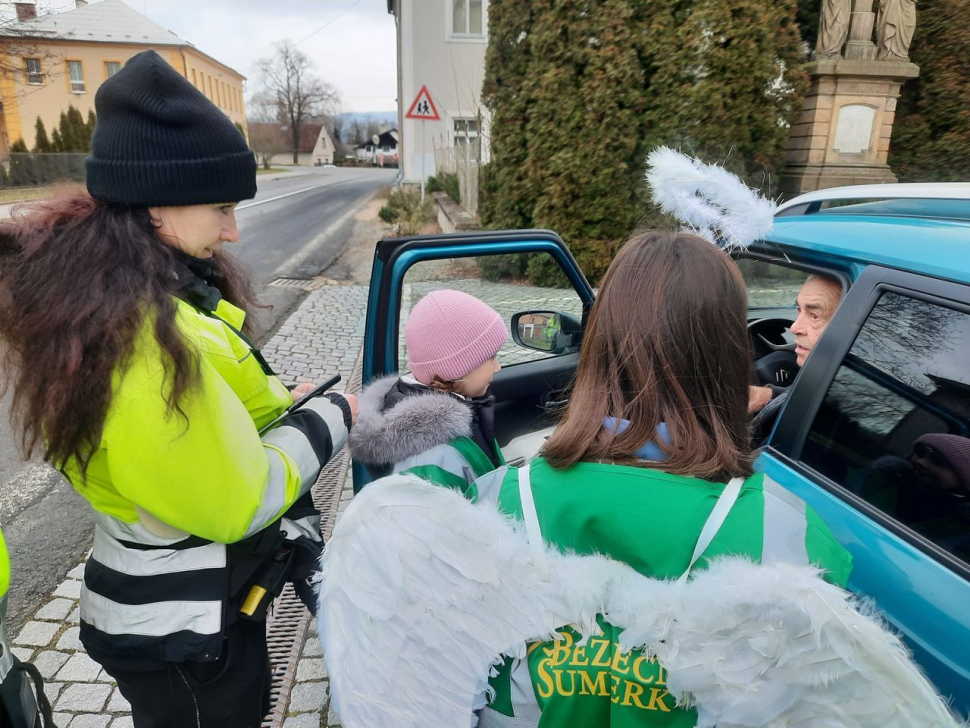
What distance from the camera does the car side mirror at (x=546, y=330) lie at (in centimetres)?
279

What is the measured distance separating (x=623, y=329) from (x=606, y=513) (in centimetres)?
35

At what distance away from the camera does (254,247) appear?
566 inches

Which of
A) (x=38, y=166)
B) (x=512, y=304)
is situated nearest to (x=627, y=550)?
(x=512, y=304)

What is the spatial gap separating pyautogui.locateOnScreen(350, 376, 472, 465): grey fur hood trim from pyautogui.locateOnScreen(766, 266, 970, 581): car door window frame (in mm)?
847

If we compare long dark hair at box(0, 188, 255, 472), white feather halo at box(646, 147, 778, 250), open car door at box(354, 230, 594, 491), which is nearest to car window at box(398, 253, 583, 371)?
open car door at box(354, 230, 594, 491)

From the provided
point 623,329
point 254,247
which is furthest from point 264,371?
point 254,247

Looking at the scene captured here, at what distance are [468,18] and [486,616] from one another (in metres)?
26.4

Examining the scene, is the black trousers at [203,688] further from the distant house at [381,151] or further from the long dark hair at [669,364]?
the distant house at [381,151]

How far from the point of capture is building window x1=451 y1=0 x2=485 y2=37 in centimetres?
2370

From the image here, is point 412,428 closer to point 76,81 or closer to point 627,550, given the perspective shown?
point 627,550

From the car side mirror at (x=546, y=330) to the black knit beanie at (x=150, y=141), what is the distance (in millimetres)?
1654

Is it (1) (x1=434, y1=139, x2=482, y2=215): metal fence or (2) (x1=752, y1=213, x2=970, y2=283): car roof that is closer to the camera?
(2) (x1=752, y1=213, x2=970, y2=283): car roof

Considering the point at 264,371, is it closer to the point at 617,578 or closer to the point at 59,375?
the point at 59,375

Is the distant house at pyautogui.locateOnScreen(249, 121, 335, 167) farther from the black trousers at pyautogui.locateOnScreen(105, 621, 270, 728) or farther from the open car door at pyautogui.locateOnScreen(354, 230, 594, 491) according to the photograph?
the black trousers at pyautogui.locateOnScreen(105, 621, 270, 728)
